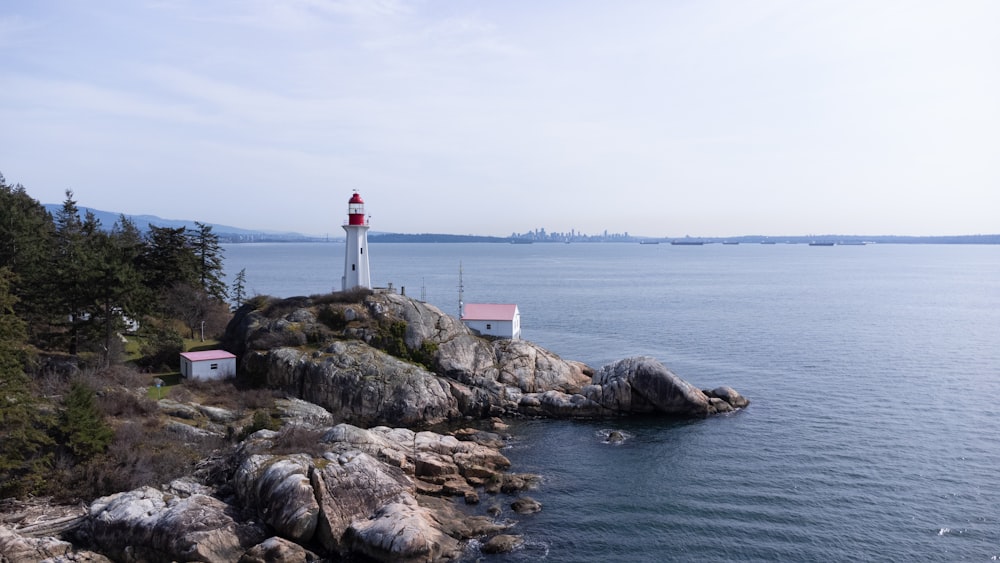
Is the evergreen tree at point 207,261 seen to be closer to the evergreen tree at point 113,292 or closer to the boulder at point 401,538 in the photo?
the evergreen tree at point 113,292

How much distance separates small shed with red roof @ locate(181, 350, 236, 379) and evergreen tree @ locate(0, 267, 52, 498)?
14.7 metres

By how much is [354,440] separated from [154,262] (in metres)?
32.9

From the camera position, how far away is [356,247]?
50812 millimetres

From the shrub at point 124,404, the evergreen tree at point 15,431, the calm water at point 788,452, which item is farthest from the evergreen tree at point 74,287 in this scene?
the calm water at point 788,452

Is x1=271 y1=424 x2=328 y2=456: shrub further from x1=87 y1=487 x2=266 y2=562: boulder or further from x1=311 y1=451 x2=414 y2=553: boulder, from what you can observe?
x1=87 y1=487 x2=266 y2=562: boulder

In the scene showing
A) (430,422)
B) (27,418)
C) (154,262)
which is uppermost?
(154,262)

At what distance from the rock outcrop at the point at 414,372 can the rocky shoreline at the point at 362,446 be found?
99 millimetres

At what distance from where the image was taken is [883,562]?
918 inches

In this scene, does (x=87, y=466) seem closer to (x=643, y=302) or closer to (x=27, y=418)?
(x=27, y=418)

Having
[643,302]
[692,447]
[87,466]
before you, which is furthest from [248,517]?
[643,302]

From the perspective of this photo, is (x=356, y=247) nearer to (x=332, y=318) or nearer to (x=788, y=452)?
(x=332, y=318)

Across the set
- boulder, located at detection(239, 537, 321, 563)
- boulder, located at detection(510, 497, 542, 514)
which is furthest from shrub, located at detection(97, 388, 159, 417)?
boulder, located at detection(510, 497, 542, 514)

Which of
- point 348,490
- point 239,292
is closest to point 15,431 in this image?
point 348,490

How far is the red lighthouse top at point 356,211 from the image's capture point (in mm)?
51125
